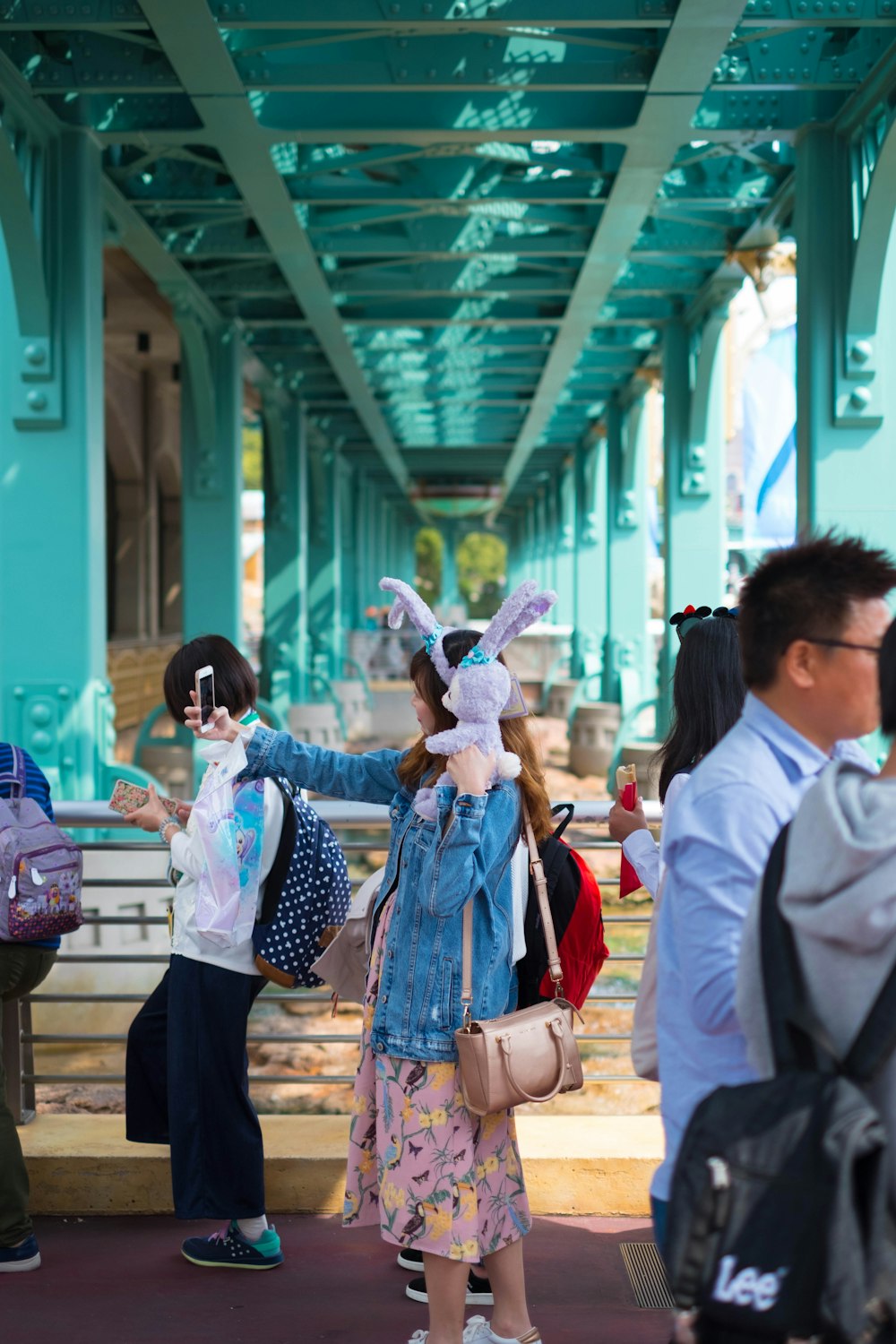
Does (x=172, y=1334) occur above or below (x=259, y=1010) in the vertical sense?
above

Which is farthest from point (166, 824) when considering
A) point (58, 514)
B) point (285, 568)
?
point (285, 568)

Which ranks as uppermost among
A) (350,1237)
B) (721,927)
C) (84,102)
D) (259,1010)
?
(84,102)

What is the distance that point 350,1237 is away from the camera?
12.8 feet

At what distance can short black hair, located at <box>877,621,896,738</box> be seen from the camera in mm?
1749

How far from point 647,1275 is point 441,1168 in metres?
1.07

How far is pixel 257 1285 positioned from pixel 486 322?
450 inches

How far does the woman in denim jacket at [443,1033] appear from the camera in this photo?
2.89 m

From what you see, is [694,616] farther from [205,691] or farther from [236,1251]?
[236,1251]

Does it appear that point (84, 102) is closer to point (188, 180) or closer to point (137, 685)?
point (188, 180)

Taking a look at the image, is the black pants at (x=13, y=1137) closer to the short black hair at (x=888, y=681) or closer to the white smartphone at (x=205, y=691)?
the white smartphone at (x=205, y=691)

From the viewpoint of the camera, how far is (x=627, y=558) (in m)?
21.4

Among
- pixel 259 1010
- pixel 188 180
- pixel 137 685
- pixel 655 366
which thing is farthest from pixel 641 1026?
pixel 137 685

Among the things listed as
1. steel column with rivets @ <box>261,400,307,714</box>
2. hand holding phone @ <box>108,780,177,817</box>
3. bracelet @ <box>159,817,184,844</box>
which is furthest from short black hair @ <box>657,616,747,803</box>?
steel column with rivets @ <box>261,400,307,714</box>

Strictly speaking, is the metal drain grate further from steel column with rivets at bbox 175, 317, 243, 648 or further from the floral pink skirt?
steel column with rivets at bbox 175, 317, 243, 648
